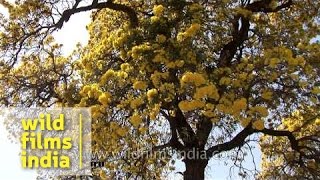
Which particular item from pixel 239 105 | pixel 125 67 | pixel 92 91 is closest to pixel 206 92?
pixel 239 105

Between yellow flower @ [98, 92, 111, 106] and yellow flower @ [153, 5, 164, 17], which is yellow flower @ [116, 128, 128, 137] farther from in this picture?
yellow flower @ [153, 5, 164, 17]

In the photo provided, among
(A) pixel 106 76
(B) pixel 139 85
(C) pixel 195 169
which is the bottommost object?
(C) pixel 195 169

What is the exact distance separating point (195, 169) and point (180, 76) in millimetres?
4037

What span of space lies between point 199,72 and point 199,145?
385 centimetres

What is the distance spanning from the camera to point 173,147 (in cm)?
1477

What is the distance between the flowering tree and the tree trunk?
2 centimetres

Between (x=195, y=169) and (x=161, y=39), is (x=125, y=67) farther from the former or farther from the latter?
(x=195, y=169)

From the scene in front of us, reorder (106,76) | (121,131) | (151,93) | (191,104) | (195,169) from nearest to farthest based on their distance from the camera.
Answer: (191,104) < (151,93) < (106,76) < (121,131) < (195,169)

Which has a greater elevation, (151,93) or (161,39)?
(161,39)

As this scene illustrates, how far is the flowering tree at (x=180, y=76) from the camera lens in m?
11.2

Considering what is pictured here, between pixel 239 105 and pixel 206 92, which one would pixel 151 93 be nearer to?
pixel 206 92

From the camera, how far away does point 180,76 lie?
36.8ft

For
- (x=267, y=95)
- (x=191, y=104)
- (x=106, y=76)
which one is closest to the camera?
(x=191, y=104)

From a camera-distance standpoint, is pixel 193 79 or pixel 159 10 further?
pixel 159 10
